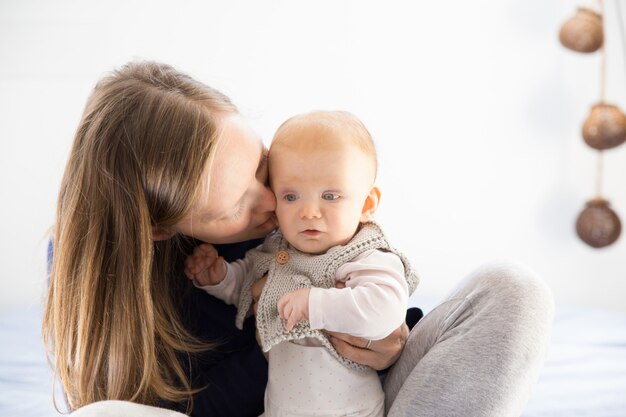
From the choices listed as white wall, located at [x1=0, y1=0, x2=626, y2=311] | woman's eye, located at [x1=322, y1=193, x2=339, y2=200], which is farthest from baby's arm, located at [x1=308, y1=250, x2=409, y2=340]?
white wall, located at [x1=0, y1=0, x2=626, y2=311]

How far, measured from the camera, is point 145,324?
1.10m

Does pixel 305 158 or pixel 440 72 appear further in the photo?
pixel 440 72

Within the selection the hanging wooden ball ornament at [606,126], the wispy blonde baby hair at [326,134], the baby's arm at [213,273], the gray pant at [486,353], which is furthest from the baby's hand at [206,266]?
the hanging wooden ball ornament at [606,126]

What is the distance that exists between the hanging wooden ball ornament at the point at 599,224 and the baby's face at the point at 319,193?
171 centimetres

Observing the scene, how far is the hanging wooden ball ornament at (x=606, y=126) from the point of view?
7.93 feet

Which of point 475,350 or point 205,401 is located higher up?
point 475,350

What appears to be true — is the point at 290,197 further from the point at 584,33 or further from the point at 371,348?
the point at 584,33

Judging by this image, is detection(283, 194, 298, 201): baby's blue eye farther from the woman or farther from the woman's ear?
the woman's ear

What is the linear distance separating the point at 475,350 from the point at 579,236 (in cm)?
173

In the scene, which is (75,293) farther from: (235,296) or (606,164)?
(606,164)

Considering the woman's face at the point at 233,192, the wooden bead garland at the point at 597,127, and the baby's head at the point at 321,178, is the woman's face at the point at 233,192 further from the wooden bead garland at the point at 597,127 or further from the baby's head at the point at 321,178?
the wooden bead garland at the point at 597,127

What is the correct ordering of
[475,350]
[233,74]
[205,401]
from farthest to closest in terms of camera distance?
[233,74]
[205,401]
[475,350]

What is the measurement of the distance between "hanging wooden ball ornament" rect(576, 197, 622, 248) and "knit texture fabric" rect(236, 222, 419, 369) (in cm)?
163

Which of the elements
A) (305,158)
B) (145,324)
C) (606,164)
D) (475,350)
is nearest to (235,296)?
(145,324)
